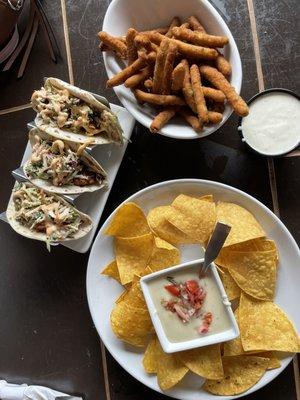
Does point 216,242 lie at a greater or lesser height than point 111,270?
greater

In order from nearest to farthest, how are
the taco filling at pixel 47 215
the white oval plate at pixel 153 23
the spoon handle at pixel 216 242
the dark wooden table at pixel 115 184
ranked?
1. the spoon handle at pixel 216 242
2. the white oval plate at pixel 153 23
3. the taco filling at pixel 47 215
4. the dark wooden table at pixel 115 184

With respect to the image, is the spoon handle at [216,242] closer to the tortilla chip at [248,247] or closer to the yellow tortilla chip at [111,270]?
the tortilla chip at [248,247]

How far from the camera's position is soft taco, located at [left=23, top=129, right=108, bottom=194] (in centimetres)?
160

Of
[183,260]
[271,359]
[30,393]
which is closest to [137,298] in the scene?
[183,260]

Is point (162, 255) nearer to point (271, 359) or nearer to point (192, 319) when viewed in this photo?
point (192, 319)

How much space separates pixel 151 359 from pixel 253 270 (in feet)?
1.26

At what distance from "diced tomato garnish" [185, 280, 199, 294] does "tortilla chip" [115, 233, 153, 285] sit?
15 cm

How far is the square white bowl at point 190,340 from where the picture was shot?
1521mm

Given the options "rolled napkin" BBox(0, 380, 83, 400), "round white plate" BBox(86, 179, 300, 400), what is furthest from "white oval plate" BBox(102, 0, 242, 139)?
"rolled napkin" BBox(0, 380, 83, 400)

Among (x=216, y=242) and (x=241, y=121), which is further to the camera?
(x=241, y=121)

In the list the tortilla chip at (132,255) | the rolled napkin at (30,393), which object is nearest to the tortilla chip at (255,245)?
the tortilla chip at (132,255)

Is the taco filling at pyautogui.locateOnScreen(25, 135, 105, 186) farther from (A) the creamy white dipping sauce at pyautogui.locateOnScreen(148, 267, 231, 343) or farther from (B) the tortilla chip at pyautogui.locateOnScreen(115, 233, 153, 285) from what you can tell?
(A) the creamy white dipping sauce at pyautogui.locateOnScreen(148, 267, 231, 343)

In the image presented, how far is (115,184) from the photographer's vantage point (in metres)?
1.79

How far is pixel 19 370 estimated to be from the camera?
6.14ft
